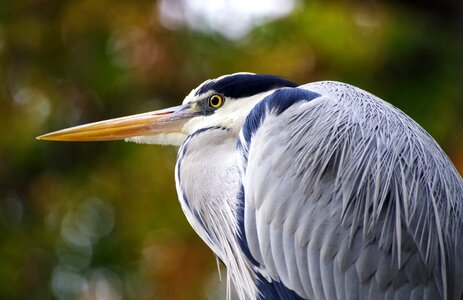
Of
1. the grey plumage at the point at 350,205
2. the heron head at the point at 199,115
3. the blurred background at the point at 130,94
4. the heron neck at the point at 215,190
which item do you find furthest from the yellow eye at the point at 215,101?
the blurred background at the point at 130,94

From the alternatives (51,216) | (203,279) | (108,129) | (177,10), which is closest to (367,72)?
(177,10)

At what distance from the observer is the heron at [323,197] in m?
3.05

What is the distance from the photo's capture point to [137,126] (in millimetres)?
3748

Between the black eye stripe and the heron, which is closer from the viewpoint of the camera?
the heron

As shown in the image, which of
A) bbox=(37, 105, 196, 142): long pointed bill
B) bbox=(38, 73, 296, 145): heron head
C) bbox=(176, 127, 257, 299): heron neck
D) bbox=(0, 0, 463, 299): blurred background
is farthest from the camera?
bbox=(0, 0, 463, 299): blurred background

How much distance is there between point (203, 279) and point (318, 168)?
303cm

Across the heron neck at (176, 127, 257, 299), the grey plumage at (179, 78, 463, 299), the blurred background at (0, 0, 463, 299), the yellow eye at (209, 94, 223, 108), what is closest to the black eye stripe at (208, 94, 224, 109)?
the yellow eye at (209, 94, 223, 108)

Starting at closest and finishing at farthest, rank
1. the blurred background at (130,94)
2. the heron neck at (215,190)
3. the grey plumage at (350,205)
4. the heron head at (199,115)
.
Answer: the grey plumage at (350,205)
the heron neck at (215,190)
the heron head at (199,115)
the blurred background at (130,94)

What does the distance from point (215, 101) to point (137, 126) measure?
32 cm

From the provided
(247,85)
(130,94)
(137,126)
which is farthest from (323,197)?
(130,94)

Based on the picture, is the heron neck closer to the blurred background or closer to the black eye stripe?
the black eye stripe

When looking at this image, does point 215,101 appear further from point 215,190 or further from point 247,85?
point 215,190

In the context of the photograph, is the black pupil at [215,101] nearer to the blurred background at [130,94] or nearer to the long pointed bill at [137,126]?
the long pointed bill at [137,126]

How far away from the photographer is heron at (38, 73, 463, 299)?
120 inches
